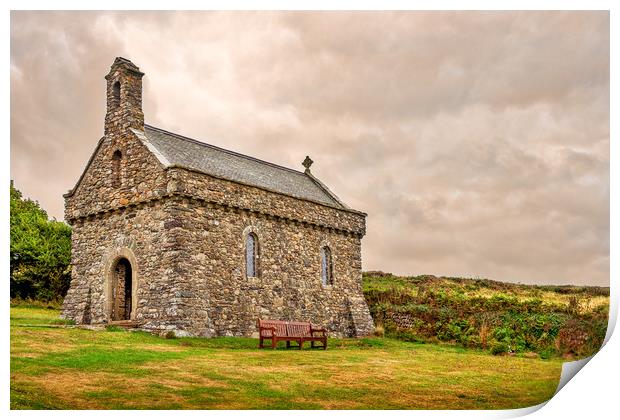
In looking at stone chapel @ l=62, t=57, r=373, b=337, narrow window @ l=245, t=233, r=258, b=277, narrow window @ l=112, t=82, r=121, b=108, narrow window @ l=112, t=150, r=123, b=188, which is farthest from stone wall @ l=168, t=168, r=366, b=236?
narrow window @ l=112, t=82, r=121, b=108

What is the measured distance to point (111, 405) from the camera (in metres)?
11.8

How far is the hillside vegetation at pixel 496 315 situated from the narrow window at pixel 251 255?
716 centimetres

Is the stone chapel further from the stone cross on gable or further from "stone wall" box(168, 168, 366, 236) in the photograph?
the stone cross on gable

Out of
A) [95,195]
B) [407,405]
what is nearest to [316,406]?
[407,405]

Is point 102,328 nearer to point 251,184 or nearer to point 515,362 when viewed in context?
point 251,184

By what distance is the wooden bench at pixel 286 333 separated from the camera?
2048 cm

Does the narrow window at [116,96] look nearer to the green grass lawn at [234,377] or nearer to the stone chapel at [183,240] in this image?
the stone chapel at [183,240]

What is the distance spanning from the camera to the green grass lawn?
1232 cm

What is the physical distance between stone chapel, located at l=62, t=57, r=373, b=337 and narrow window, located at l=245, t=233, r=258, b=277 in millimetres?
37

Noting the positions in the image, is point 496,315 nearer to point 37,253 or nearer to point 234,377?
point 234,377

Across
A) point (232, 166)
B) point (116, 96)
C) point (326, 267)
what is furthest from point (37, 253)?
point (326, 267)

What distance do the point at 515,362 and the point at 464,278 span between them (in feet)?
67.9

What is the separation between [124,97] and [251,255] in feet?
22.8

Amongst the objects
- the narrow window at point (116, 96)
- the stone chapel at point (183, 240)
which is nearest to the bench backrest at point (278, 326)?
the stone chapel at point (183, 240)
